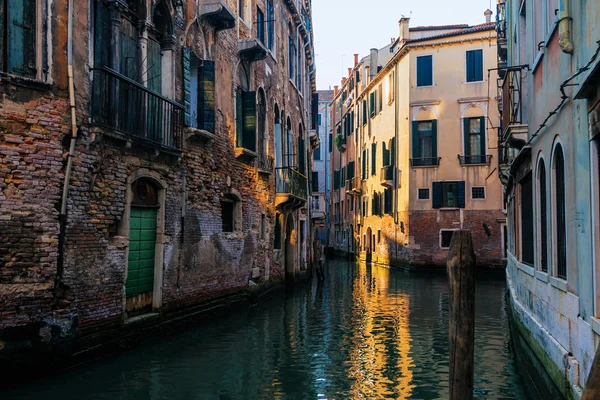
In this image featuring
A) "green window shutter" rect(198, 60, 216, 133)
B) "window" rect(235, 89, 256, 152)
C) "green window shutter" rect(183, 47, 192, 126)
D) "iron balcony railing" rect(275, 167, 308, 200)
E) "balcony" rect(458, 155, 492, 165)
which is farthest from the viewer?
"balcony" rect(458, 155, 492, 165)

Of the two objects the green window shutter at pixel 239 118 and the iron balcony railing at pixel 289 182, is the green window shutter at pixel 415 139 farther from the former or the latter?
the green window shutter at pixel 239 118

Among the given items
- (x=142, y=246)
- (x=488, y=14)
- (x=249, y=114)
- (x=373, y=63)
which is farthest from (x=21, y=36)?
(x=373, y=63)

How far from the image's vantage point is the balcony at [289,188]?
17.1 m

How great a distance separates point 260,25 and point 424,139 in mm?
12411

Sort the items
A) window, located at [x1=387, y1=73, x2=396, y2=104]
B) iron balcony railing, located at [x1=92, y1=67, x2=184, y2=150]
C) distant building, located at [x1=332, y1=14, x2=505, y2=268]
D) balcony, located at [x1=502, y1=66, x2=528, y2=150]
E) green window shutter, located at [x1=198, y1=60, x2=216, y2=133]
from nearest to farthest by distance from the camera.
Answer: iron balcony railing, located at [x1=92, y1=67, x2=184, y2=150]
balcony, located at [x1=502, y1=66, x2=528, y2=150]
green window shutter, located at [x1=198, y1=60, x2=216, y2=133]
distant building, located at [x1=332, y1=14, x2=505, y2=268]
window, located at [x1=387, y1=73, x2=396, y2=104]

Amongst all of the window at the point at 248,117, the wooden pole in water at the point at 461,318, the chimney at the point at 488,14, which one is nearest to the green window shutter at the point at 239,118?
the window at the point at 248,117

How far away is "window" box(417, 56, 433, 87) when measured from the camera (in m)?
26.4

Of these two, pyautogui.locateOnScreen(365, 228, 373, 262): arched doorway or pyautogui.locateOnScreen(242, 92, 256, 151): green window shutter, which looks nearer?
pyautogui.locateOnScreen(242, 92, 256, 151): green window shutter

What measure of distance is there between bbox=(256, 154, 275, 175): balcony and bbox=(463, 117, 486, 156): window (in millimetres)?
11773

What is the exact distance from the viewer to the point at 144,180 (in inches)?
378

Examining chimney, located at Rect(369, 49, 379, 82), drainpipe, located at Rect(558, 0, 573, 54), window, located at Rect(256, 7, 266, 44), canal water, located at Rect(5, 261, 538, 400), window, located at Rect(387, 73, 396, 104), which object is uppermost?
chimney, located at Rect(369, 49, 379, 82)

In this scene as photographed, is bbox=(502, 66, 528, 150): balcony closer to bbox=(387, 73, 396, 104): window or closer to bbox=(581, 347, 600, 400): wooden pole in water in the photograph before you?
bbox=(581, 347, 600, 400): wooden pole in water

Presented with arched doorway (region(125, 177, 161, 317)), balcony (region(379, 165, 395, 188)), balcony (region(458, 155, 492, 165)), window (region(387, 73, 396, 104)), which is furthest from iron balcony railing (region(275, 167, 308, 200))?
window (region(387, 73, 396, 104))

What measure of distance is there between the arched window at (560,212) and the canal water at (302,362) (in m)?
1.49
